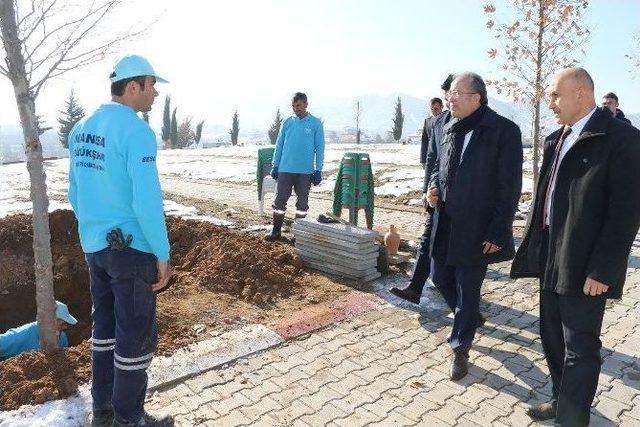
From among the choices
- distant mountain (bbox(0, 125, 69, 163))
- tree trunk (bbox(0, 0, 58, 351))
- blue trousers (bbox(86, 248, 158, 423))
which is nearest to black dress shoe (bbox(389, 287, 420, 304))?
blue trousers (bbox(86, 248, 158, 423))

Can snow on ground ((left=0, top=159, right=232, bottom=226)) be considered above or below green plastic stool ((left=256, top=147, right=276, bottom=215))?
below

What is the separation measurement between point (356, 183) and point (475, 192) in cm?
433

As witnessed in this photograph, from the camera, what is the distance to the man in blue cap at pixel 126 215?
267 cm

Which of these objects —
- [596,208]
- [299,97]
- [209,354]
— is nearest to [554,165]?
[596,208]

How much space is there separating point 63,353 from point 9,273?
4.04 meters

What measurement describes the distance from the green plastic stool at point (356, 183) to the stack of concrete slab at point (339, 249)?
186 centimetres

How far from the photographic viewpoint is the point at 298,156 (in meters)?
7.44

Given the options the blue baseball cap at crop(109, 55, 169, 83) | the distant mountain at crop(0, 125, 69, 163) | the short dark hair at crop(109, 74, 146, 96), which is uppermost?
the blue baseball cap at crop(109, 55, 169, 83)

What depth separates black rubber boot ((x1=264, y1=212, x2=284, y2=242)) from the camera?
7.56 m

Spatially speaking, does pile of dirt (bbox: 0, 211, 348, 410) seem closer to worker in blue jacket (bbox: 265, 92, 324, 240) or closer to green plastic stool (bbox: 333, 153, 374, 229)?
worker in blue jacket (bbox: 265, 92, 324, 240)

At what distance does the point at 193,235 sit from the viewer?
7582 millimetres

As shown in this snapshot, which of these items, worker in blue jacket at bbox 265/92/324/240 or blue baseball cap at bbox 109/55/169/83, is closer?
blue baseball cap at bbox 109/55/169/83

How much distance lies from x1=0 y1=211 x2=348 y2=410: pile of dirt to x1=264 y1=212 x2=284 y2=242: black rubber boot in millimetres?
342

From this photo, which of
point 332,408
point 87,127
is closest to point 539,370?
point 332,408
